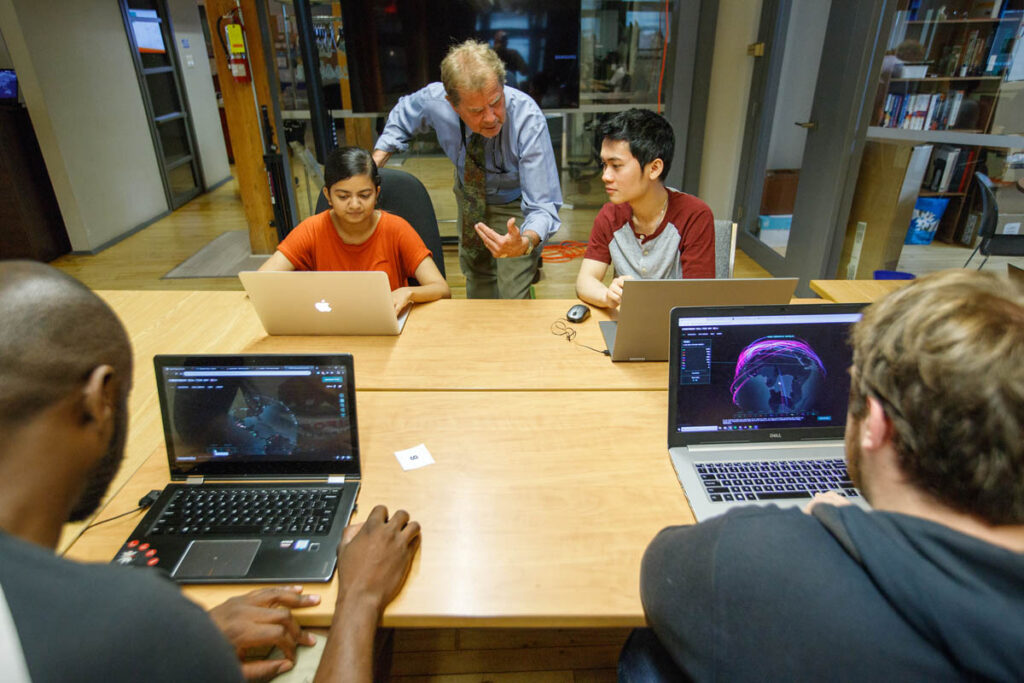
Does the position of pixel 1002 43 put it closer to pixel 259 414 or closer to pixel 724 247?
pixel 724 247

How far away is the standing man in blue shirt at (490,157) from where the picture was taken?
220cm

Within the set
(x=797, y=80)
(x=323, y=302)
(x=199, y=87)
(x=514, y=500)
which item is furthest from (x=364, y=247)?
(x=199, y=87)

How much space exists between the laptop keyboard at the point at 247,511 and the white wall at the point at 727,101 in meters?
4.27

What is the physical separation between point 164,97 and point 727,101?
5.37m

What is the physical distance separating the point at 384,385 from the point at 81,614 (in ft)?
3.38

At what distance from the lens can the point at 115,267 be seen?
4367mm

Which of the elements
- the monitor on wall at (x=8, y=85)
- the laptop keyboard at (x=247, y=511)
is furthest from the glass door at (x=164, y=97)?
the laptop keyboard at (x=247, y=511)

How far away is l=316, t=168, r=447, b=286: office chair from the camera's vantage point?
226 centimetres

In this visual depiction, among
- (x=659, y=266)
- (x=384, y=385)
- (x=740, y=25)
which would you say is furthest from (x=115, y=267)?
(x=740, y=25)

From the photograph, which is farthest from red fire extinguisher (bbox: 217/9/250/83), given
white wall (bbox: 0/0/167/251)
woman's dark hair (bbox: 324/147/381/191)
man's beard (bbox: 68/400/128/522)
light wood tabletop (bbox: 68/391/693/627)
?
man's beard (bbox: 68/400/128/522)

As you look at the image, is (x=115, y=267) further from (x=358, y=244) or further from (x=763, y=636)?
(x=763, y=636)

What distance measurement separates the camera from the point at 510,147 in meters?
2.52

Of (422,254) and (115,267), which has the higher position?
(422,254)

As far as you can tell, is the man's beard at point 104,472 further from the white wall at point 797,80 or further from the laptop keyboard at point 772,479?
the white wall at point 797,80
